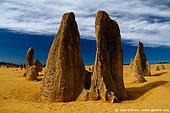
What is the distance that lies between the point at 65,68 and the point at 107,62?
2227mm

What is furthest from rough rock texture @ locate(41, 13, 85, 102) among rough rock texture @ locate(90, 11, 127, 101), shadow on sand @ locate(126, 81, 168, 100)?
shadow on sand @ locate(126, 81, 168, 100)

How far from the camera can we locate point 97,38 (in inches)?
579

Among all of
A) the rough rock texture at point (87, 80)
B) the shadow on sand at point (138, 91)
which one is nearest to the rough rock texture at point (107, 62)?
the shadow on sand at point (138, 91)

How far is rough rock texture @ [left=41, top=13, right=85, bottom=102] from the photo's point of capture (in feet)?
46.8

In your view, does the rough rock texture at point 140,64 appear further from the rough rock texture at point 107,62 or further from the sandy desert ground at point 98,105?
the rough rock texture at point 107,62

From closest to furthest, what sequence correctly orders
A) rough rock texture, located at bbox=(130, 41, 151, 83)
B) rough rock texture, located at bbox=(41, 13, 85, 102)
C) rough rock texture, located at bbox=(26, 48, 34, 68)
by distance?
rough rock texture, located at bbox=(41, 13, 85, 102) < rough rock texture, located at bbox=(130, 41, 151, 83) < rough rock texture, located at bbox=(26, 48, 34, 68)

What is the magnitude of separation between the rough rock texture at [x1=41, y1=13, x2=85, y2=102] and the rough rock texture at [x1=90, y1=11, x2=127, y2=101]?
42.3 inches

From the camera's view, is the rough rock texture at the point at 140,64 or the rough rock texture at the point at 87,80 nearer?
the rough rock texture at the point at 87,80

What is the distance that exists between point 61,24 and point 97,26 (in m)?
2.04

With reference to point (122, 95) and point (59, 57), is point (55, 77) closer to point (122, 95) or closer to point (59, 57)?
point (59, 57)

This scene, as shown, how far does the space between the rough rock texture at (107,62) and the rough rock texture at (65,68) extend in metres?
1.07

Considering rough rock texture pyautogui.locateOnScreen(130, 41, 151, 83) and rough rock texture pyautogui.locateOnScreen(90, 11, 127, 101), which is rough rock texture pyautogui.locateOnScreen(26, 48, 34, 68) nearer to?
rough rock texture pyautogui.locateOnScreen(130, 41, 151, 83)

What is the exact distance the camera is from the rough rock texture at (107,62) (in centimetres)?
1380

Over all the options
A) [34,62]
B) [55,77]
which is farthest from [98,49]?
[34,62]
